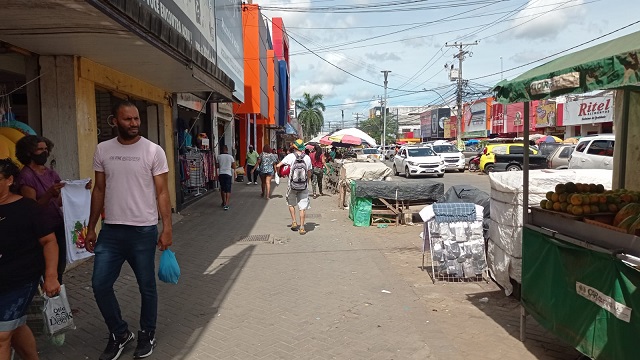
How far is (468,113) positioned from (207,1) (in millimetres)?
50871

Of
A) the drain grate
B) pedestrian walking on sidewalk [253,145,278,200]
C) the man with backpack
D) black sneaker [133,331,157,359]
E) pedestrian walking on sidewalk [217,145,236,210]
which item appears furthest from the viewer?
pedestrian walking on sidewalk [253,145,278,200]

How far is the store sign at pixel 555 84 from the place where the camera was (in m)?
3.16

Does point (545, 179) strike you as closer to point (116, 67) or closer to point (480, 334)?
point (480, 334)

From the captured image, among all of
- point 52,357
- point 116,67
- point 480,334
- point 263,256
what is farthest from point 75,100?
point 480,334

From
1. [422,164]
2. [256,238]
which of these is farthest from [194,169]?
[422,164]

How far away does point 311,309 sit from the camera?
5055 mm

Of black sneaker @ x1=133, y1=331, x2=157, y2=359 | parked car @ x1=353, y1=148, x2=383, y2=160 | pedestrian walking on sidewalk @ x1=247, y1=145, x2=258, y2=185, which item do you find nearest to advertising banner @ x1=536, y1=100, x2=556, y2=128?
parked car @ x1=353, y1=148, x2=383, y2=160

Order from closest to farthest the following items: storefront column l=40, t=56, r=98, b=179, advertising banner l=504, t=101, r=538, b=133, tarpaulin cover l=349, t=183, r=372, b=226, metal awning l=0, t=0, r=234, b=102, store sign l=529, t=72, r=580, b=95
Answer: store sign l=529, t=72, r=580, b=95 → metal awning l=0, t=0, r=234, b=102 → storefront column l=40, t=56, r=98, b=179 → tarpaulin cover l=349, t=183, r=372, b=226 → advertising banner l=504, t=101, r=538, b=133

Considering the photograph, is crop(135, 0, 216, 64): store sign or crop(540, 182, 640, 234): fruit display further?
crop(135, 0, 216, 64): store sign

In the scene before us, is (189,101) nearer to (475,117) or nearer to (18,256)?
(18,256)

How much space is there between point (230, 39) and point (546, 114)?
3192cm

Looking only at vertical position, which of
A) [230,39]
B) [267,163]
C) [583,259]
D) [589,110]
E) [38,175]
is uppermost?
[230,39]

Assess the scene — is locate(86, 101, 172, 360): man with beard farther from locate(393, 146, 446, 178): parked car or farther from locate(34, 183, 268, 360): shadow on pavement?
locate(393, 146, 446, 178): parked car

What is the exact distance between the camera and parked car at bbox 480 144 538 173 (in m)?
24.2
